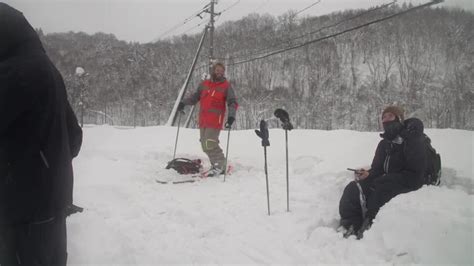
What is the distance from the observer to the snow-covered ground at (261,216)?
8.91 feet

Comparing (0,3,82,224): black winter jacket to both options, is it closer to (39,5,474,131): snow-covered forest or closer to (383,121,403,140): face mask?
(383,121,403,140): face mask

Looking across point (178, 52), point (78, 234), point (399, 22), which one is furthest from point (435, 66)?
point (78, 234)

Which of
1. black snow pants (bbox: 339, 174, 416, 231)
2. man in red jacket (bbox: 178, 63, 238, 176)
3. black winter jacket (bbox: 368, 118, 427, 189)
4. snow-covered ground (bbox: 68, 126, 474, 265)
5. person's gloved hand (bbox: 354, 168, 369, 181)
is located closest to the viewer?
snow-covered ground (bbox: 68, 126, 474, 265)

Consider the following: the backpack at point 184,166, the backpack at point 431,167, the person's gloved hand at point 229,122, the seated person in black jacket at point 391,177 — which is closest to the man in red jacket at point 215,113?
the person's gloved hand at point 229,122

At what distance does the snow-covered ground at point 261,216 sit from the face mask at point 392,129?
724 millimetres

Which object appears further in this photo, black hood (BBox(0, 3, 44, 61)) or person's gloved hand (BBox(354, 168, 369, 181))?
person's gloved hand (BBox(354, 168, 369, 181))

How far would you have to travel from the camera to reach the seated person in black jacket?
355cm

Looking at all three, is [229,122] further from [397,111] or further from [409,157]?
[409,157]

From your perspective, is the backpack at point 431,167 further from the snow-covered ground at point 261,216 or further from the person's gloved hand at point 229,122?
the person's gloved hand at point 229,122

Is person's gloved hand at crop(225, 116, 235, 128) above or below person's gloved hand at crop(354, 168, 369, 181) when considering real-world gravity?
above

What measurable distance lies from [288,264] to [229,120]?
3.46 metres

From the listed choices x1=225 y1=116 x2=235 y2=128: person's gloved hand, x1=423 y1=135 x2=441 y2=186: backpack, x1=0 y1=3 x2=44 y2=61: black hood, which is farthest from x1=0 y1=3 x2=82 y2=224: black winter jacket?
x1=225 y1=116 x2=235 y2=128: person's gloved hand

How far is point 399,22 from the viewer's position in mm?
75688

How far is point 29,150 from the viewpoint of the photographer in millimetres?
1804
